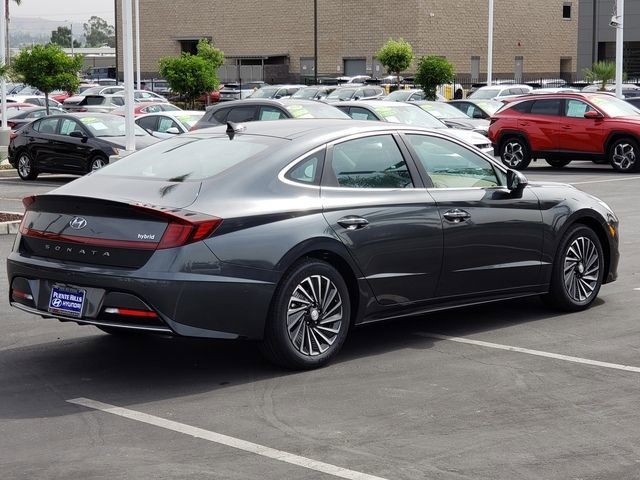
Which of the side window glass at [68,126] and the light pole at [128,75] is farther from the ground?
the light pole at [128,75]

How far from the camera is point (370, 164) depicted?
26.3 feet

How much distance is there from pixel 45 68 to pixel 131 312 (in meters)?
28.0

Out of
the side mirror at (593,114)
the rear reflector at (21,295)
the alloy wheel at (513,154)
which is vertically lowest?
the alloy wheel at (513,154)

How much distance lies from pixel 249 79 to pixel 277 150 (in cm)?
7230

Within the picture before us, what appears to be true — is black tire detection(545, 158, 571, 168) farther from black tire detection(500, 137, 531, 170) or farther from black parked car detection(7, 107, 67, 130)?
black parked car detection(7, 107, 67, 130)

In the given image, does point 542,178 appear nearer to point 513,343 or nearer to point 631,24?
point 513,343

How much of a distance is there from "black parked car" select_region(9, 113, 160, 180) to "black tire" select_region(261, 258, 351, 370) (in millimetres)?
15807

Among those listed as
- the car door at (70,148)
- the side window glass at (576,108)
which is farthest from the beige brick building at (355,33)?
the car door at (70,148)

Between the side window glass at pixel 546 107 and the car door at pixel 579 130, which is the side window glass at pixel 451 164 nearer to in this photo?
the car door at pixel 579 130

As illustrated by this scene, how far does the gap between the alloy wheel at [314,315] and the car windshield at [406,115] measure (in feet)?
53.5

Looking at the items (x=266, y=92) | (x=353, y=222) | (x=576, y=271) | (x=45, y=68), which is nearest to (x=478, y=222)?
(x=353, y=222)

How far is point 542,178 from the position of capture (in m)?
24.1

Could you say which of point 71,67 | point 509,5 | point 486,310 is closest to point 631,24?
point 509,5

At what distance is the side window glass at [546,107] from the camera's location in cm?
2634
